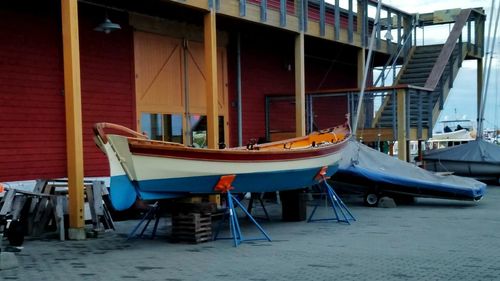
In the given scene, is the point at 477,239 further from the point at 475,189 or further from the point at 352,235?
the point at 475,189

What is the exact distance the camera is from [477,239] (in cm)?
978

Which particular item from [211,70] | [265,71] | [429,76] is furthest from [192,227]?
[429,76]

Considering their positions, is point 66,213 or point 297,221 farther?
point 297,221

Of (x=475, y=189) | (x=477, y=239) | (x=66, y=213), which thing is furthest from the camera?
(x=475, y=189)

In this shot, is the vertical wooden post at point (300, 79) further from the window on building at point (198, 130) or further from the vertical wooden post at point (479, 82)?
the vertical wooden post at point (479, 82)

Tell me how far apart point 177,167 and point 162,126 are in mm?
6082

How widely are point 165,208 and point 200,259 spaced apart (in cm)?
225

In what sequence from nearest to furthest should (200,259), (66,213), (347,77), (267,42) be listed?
(200,259), (66,213), (267,42), (347,77)

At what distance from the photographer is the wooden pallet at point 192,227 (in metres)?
9.61

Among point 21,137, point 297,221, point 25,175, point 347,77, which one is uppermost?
point 347,77

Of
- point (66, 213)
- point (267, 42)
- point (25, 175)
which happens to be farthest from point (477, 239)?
point (267, 42)

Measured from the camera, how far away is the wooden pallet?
9609 mm

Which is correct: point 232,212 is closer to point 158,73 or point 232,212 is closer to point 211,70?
point 211,70

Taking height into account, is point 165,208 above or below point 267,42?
below
